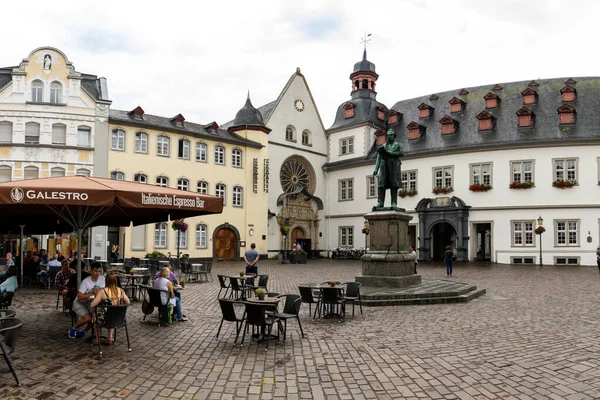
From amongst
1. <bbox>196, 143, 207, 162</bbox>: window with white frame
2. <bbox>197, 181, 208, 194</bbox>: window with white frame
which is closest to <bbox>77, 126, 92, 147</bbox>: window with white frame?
<bbox>196, 143, 207, 162</bbox>: window with white frame

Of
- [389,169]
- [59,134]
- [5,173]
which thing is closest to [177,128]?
[59,134]

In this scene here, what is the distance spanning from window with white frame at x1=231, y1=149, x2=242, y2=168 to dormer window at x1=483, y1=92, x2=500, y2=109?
59.9 feet

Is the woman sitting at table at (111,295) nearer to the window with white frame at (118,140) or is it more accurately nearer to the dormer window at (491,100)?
the window with white frame at (118,140)

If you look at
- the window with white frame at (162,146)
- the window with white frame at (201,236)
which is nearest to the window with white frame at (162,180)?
the window with white frame at (162,146)

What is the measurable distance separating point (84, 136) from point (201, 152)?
304 inches

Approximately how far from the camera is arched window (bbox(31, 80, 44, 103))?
2962cm

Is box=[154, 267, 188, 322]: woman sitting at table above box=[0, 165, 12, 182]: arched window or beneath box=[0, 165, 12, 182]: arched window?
beneath

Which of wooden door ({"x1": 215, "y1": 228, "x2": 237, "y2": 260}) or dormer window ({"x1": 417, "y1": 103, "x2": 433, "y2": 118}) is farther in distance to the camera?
dormer window ({"x1": 417, "y1": 103, "x2": 433, "y2": 118})

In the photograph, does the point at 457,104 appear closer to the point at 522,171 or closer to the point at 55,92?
the point at 522,171

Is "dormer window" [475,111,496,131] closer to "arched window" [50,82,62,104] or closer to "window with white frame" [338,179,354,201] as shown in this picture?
"window with white frame" [338,179,354,201]

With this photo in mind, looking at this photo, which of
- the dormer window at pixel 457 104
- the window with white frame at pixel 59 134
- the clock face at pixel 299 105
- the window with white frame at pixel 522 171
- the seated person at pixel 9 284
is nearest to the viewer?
the seated person at pixel 9 284

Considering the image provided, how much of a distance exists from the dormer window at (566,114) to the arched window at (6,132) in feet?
111

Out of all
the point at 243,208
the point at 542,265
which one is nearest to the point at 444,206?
the point at 542,265

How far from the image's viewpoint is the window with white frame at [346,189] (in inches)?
1657
